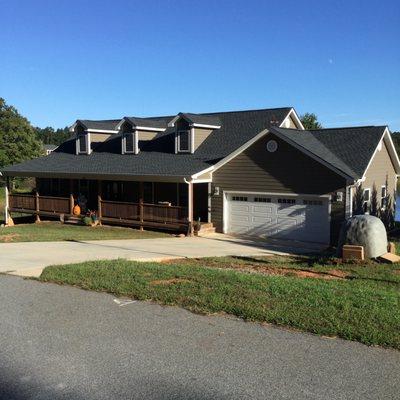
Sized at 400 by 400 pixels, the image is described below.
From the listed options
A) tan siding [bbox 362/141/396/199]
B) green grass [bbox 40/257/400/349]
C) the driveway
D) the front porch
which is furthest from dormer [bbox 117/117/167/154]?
green grass [bbox 40/257/400/349]

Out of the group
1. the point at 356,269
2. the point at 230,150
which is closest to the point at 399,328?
the point at 356,269

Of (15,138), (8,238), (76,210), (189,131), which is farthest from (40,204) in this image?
(15,138)

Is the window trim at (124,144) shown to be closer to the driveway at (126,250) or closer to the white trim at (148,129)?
the white trim at (148,129)

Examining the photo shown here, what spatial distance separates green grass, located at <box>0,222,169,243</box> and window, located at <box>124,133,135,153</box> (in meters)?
4.58

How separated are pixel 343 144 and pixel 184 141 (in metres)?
7.40

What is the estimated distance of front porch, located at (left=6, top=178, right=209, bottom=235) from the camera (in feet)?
69.4

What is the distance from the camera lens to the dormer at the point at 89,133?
26.9 m

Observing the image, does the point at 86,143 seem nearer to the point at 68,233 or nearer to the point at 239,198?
the point at 68,233

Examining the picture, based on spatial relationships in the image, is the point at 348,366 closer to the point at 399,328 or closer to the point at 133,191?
the point at 399,328

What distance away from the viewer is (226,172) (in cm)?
2058

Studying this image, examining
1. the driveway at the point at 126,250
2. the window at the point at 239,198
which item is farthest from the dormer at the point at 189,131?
the driveway at the point at 126,250

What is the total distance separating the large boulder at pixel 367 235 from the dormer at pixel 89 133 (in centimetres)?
1756

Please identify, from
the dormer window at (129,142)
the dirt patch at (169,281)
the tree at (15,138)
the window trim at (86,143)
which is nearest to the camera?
the dirt patch at (169,281)

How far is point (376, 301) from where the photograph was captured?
282 inches
